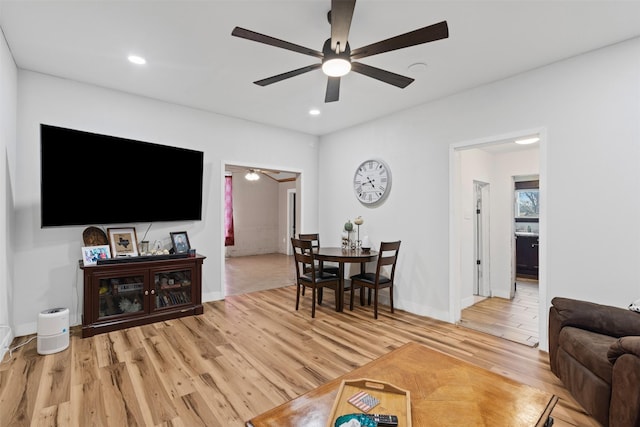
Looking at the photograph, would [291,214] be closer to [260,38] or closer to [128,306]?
[128,306]

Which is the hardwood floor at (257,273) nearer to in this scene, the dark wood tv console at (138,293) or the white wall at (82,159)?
the white wall at (82,159)

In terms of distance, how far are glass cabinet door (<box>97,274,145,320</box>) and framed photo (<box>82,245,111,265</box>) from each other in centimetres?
24

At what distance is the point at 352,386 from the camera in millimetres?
1480

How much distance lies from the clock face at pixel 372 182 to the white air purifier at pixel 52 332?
12.6 ft

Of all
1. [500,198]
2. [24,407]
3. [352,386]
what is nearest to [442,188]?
[500,198]

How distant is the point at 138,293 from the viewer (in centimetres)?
348

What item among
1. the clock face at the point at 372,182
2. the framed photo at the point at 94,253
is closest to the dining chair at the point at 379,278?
the clock face at the point at 372,182

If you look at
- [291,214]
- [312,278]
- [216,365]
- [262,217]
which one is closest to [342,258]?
[312,278]

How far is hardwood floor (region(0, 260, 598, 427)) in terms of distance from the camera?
1.99 metres

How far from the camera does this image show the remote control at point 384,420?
1.19 meters

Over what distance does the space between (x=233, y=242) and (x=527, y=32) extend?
314 inches

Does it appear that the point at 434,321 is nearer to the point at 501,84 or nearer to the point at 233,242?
the point at 501,84

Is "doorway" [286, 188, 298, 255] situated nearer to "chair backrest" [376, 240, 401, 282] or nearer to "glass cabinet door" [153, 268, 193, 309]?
"glass cabinet door" [153, 268, 193, 309]

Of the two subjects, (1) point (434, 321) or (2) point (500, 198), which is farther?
(2) point (500, 198)
